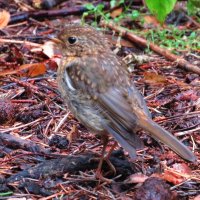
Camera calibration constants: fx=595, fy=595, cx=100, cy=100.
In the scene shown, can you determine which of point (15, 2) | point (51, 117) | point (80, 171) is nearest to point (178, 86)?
point (51, 117)

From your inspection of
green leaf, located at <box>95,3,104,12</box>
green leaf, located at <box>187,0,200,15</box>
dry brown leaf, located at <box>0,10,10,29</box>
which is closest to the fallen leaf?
green leaf, located at <box>95,3,104,12</box>

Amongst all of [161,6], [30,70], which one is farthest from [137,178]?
[161,6]

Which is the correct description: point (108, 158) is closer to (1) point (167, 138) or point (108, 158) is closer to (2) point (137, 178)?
(2) point (137, 178)

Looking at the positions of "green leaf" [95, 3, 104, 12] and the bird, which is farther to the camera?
"green leaf" [95, 3, 104, 12]

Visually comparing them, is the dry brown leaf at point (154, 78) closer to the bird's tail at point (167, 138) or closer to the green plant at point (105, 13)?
the green plant at point (105, 13)

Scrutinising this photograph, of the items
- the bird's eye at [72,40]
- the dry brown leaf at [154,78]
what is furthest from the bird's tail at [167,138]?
the dry brown leaf at [154,78]

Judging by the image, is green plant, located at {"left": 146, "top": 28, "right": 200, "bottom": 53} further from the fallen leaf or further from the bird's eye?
the bird's eye

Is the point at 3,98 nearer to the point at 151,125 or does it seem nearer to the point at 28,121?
the point at 28,121
